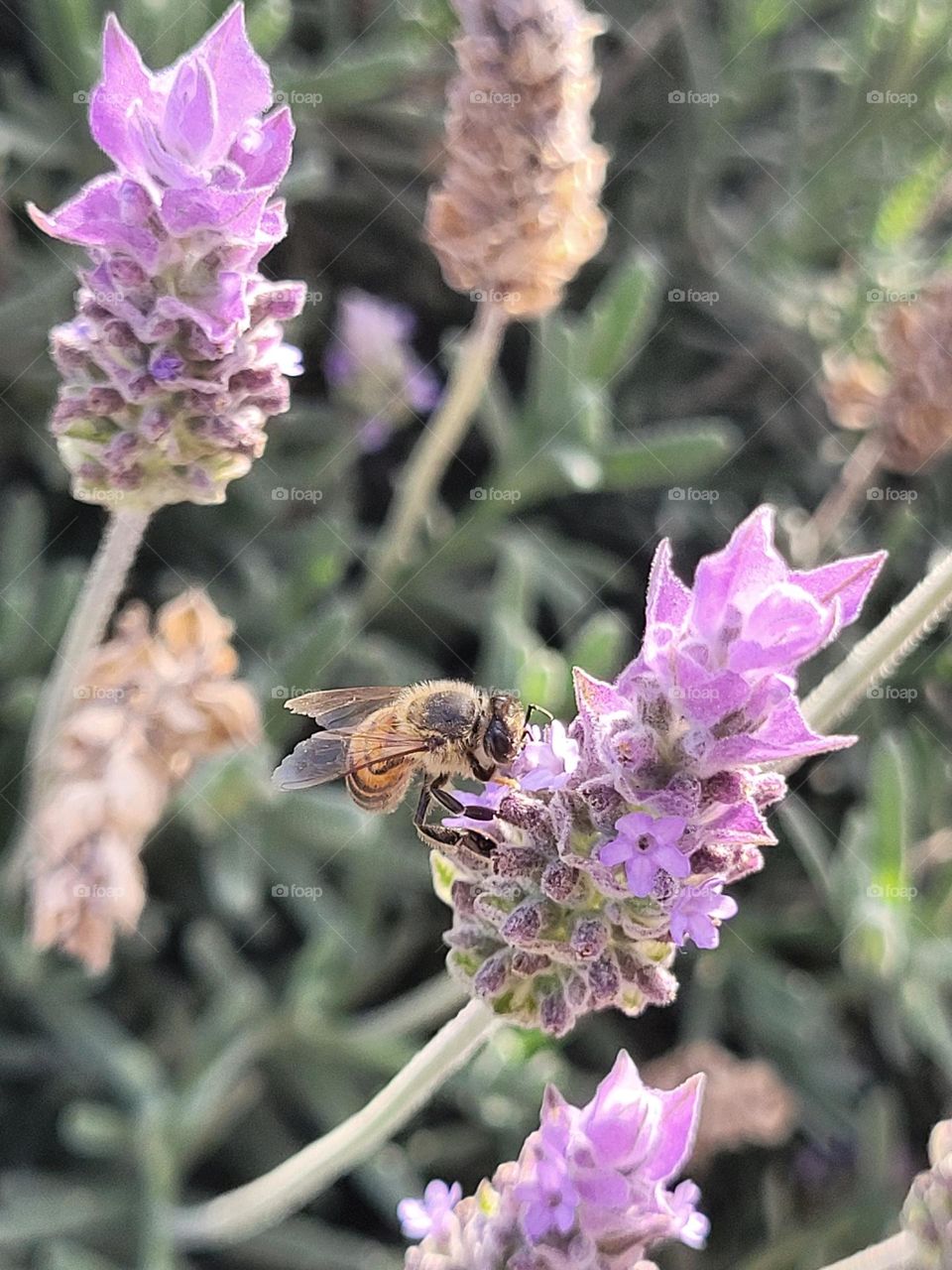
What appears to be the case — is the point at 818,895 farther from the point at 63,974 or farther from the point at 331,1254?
the point at 63,974

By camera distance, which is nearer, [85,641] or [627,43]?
[85,641]

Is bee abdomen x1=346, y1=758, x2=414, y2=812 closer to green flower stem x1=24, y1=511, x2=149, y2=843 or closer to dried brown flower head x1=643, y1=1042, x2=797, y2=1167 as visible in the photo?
green flower stem x1=24, y1=511, x2=149, y2=843

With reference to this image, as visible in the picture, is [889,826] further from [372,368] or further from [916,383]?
[372,368]

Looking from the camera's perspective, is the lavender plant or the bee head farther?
the bee head

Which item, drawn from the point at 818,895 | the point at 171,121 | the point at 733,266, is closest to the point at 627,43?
the point at 733,266

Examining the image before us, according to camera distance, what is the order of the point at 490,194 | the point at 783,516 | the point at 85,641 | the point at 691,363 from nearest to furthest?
the point at 85,641, the point at 490,194, the point at 783,516, the point at 691,363

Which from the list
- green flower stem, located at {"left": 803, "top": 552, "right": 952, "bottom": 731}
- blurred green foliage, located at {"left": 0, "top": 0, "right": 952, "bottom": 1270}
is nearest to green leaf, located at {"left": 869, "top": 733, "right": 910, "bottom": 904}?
blurred green foliage, located at {"left": 0, "top": 0, "right": 952, "bottom": 1270}
